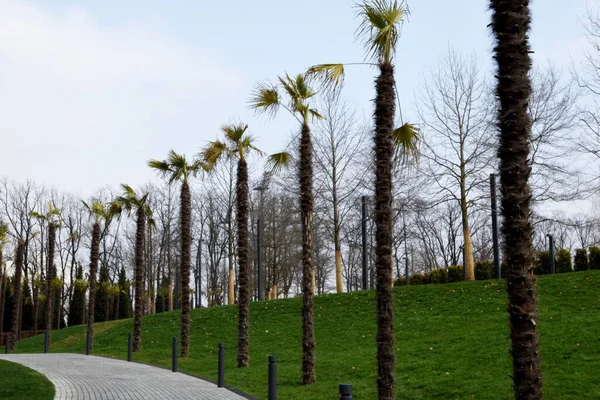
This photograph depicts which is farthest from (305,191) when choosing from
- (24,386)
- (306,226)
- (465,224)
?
(465,224)

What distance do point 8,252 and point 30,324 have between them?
9849 mm

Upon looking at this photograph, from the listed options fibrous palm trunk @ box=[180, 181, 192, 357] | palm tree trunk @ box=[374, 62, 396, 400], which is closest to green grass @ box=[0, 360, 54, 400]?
fibrous palm trunk @ box=[180, 181, 192, 357]

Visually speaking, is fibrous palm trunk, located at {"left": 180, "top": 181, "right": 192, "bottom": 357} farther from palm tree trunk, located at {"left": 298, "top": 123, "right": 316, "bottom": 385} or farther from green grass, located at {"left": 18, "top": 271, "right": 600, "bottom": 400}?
palm tree trunk, located at {"left": 298, "top": 123, "right": 316, "bottom": 385}

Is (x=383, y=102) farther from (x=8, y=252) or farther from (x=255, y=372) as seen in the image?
(x=8, y=252)

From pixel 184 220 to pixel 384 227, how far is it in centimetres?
1526

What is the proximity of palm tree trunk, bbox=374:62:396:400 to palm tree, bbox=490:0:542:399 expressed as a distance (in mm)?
3893

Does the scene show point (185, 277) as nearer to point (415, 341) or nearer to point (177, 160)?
point (177, 160)

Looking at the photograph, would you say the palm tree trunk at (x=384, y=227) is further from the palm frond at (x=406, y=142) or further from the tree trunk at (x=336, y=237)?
the tree trunk at (x=336, y=237)

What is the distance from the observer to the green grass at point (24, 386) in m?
13.5

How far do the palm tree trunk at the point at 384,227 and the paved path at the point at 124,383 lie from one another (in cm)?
436

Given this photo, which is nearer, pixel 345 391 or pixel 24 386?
pixel 345 391

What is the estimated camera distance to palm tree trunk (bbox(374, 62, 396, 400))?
10.3 metres

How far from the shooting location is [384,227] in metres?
10.8

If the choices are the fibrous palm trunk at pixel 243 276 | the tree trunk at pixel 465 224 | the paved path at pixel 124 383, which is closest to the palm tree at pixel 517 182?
the paved path at pixel 124 383
